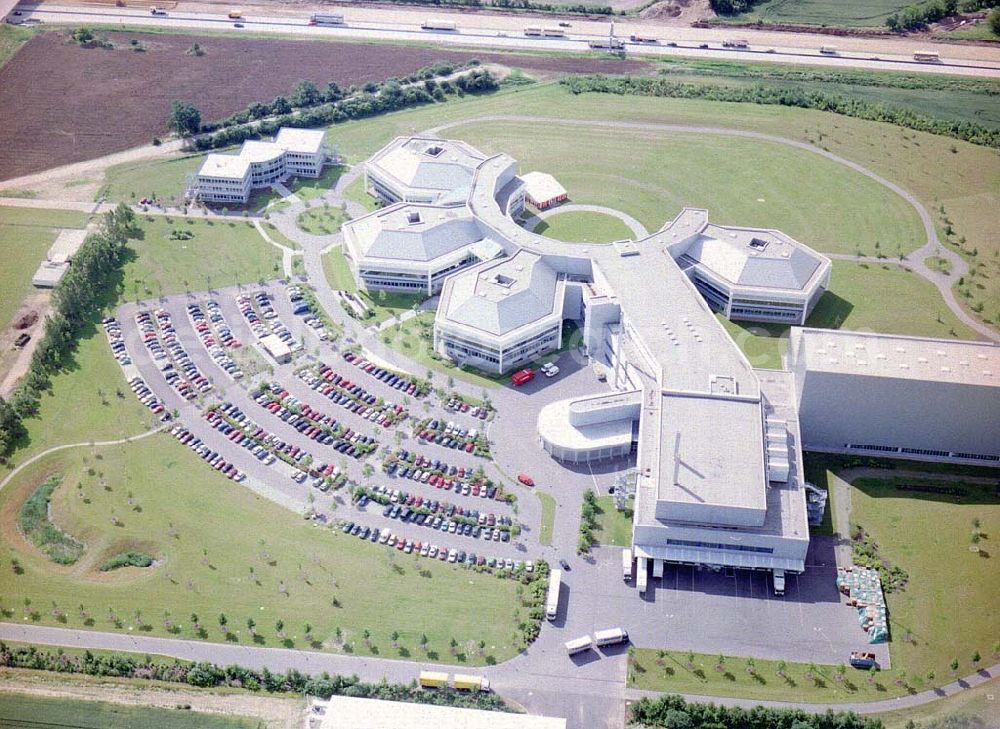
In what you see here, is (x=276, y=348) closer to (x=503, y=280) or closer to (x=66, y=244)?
(x=503, y=280)

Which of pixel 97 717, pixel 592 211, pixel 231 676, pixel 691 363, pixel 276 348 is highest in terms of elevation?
pixel 592 211

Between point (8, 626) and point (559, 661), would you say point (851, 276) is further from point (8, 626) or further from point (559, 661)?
point (8, 626)

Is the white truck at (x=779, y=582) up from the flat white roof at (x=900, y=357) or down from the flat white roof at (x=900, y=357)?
down

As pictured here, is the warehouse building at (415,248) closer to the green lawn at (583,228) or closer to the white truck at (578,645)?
the green lawn at (583,228)

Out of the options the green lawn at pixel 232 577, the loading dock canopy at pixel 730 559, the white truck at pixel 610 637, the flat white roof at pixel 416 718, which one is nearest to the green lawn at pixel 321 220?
the green lawn at pixel 232 577

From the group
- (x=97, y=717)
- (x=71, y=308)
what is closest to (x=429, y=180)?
(x=71, y=308)

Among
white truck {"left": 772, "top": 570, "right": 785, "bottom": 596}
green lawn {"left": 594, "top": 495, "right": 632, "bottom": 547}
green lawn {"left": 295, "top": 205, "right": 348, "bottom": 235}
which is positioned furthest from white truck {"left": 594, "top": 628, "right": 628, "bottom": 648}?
green lawn {"left": 295, "top": 205, "right": 348, "bottom": 235}
